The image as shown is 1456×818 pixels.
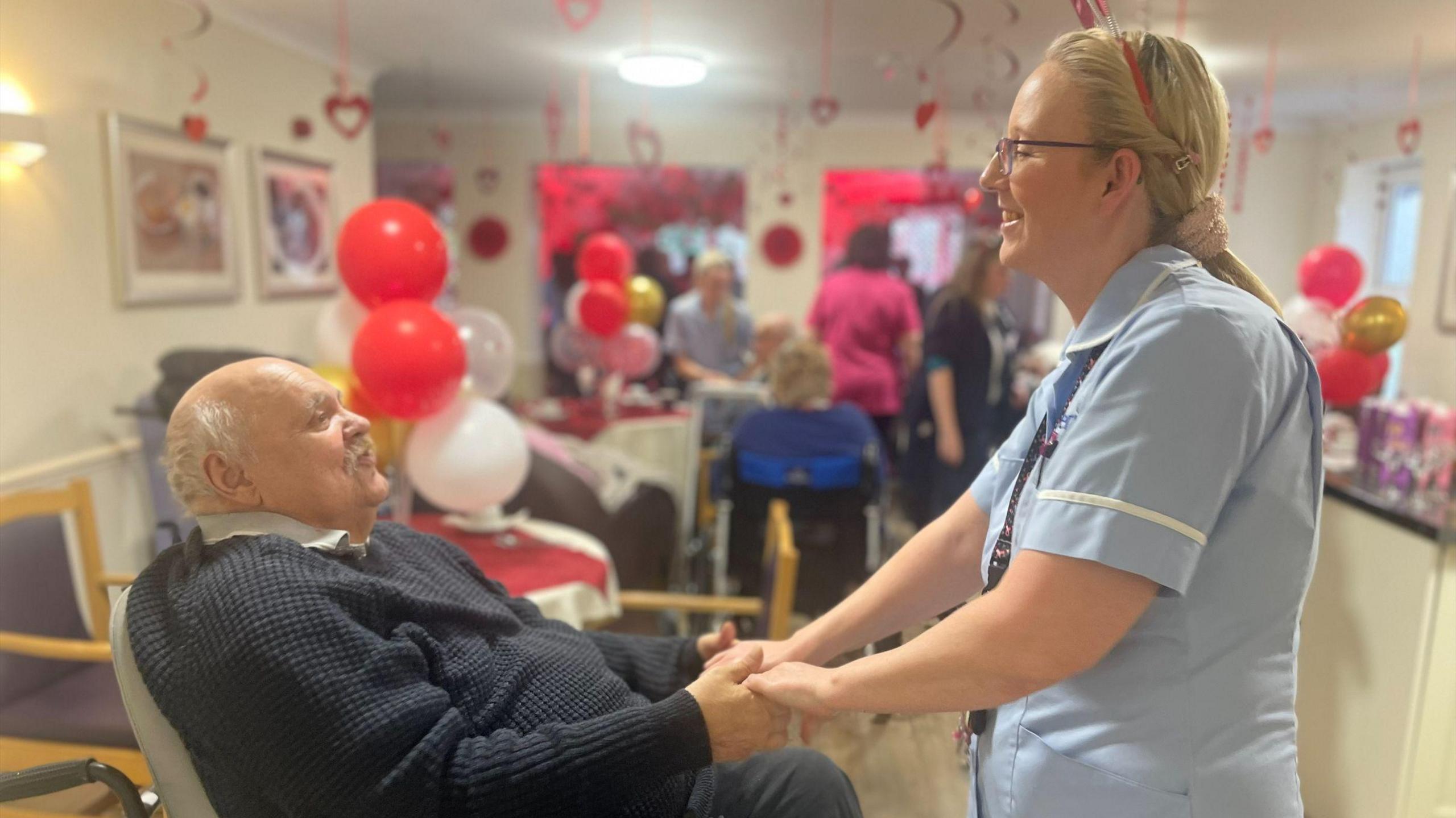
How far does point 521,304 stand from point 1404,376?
5591 mm

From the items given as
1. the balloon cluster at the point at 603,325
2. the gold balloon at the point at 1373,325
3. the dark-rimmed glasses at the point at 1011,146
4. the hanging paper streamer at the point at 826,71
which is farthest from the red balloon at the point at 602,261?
the dark-rimmed glasses at the point at 1011,146

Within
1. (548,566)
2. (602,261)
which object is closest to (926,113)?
(548,566)

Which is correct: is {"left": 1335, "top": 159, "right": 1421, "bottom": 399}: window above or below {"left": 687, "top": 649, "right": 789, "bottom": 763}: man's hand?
above

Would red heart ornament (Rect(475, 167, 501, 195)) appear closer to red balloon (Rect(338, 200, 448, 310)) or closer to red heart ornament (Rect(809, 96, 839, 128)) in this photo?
red heart ornament (Rect(809, 96, 839, 128))

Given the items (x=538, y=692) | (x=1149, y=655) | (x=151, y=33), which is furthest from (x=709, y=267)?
(x=1149, y=655)

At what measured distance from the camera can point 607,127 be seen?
6391 millimetres

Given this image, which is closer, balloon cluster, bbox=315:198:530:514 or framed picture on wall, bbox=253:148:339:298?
balloon cluster, bbox=315:198:530:514

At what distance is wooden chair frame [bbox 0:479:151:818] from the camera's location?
4.42 feet

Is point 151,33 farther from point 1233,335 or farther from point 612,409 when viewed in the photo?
point 612,409

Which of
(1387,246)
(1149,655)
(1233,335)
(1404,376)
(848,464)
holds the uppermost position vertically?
(1387,246)

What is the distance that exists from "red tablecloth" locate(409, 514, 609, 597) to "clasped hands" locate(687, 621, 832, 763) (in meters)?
0.93

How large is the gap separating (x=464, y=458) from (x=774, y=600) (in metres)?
0.86

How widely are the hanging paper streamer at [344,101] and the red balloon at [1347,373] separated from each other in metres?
3.01

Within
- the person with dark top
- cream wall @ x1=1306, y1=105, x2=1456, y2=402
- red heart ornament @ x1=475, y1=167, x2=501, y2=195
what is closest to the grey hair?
the person with dark top
